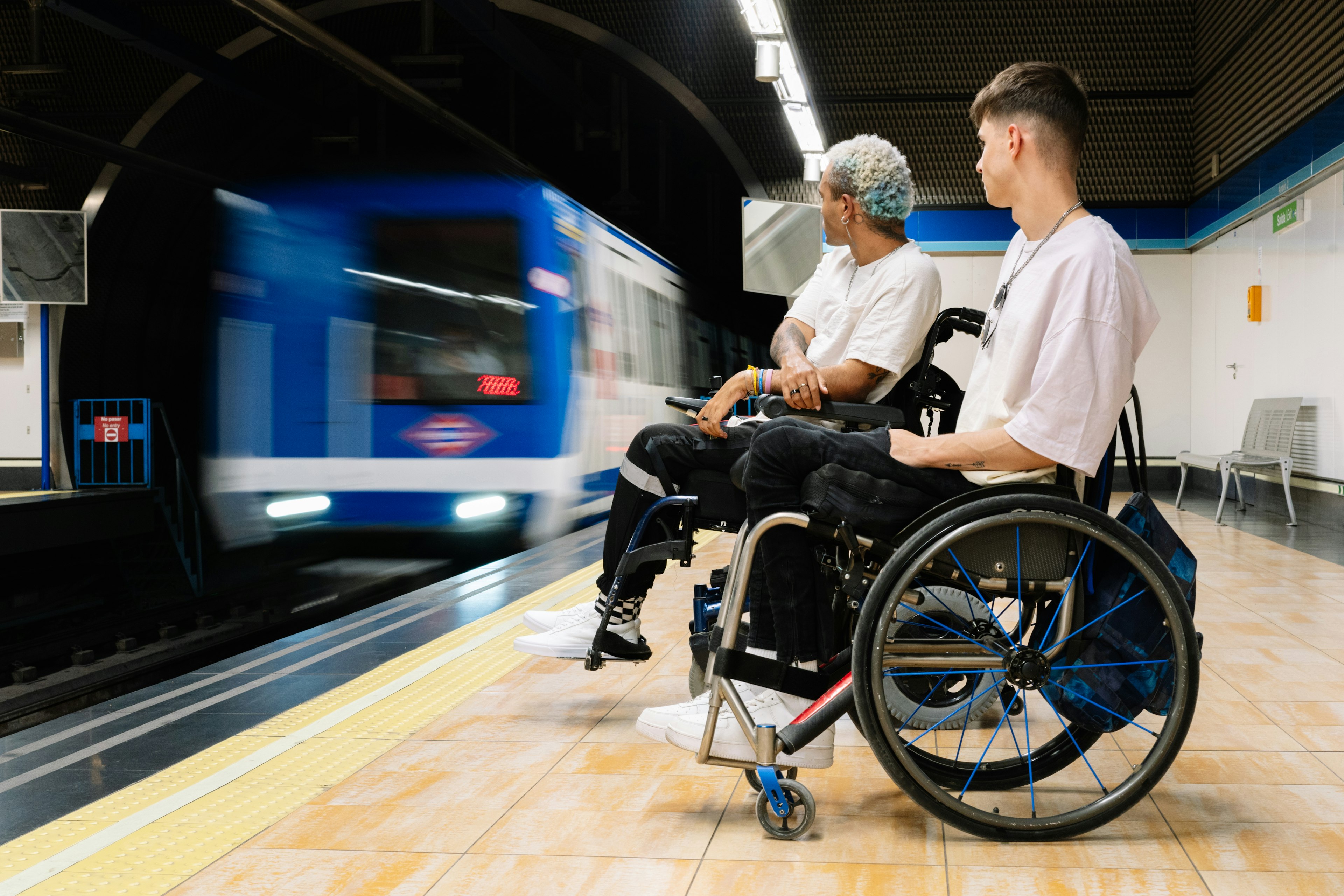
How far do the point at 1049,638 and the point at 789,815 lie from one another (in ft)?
1.92

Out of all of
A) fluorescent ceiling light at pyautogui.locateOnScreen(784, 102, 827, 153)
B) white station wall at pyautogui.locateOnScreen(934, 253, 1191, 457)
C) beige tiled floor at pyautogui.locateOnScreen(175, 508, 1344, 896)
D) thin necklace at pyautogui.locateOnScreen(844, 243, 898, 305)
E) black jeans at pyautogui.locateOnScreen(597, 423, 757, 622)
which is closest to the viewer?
beige tiled floor at pyautogui.locateOnScreen(175, 508, 1344, 896)

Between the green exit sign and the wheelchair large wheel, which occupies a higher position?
the green exit sign

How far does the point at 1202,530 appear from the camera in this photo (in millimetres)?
7738

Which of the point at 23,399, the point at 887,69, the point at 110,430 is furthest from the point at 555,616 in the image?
the point at 23,399

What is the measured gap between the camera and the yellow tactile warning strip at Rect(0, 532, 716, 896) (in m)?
2.00

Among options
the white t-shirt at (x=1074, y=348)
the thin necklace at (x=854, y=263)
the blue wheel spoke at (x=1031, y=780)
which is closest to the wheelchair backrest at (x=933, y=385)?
the thin necklace at (x=854, y=263)

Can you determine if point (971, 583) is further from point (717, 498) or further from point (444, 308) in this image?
point (444, 308)

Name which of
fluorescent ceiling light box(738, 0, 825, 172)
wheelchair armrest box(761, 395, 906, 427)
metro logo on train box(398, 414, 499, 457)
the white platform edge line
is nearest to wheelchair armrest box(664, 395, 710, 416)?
wheelchair armrest box(761, 395, 906, 427)

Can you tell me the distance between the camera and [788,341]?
8.91 feet

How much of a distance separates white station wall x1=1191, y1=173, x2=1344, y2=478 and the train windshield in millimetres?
5756

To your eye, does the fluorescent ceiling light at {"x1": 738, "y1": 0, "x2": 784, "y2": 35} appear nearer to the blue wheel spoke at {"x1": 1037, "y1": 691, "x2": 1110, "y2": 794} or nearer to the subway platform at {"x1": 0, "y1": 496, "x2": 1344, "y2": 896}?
the subway platform at {"x1": 0, "y1": 496, "x2": 1344, "y2": 896}

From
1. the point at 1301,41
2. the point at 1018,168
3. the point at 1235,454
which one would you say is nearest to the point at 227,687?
the point at 1018,168

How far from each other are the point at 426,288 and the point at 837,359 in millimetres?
4611

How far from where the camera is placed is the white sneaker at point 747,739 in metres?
2.07
